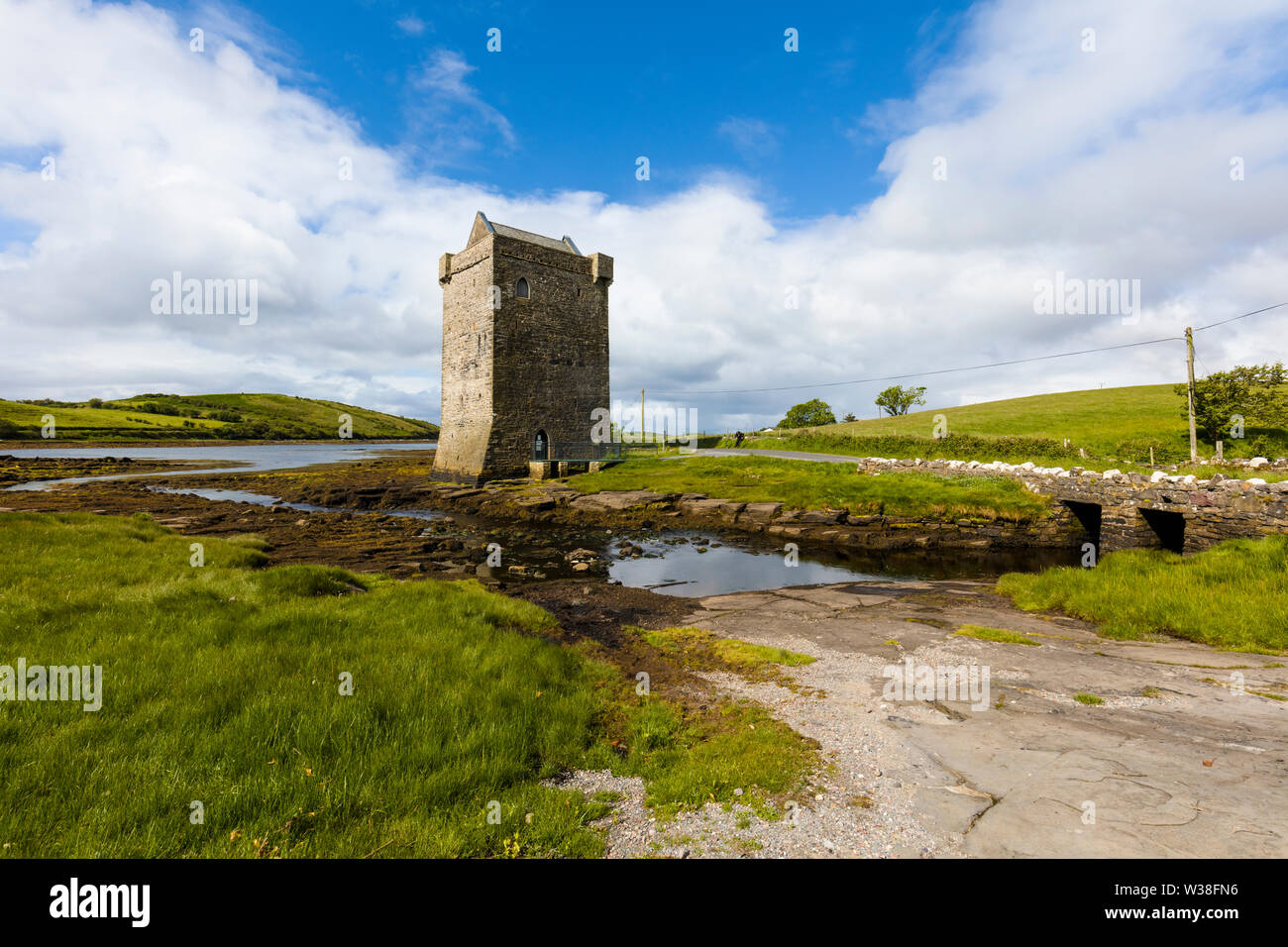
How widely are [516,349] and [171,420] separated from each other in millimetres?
158564

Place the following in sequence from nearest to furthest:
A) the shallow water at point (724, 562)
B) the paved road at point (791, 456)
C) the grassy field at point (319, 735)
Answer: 1. the grassy field at point (319, 735)
2. the shallow water at point (724, 562)
3. the paved road at point (791, 456)

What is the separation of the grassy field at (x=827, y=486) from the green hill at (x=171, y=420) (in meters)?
138

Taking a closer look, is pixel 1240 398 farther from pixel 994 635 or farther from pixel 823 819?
pixel 823 819

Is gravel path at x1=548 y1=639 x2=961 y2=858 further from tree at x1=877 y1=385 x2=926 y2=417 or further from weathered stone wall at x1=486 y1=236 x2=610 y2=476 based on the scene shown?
tree at x1=877 y1=385 x2=926 y2=417

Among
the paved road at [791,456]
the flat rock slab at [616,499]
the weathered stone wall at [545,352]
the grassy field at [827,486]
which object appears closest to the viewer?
the grassy field at [827,486]

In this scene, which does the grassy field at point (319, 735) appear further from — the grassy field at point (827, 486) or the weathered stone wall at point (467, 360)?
the weathered stone wall at point (467, 360)

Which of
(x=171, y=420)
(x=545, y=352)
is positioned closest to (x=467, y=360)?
(x=545, y=352)

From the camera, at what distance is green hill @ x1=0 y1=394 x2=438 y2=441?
372 ft

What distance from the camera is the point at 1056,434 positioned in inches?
1993

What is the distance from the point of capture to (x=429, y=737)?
490 centimetres

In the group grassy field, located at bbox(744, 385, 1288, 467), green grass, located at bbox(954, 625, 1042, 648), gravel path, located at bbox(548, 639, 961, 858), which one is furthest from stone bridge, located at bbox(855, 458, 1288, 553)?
gravel path, located at bbox(548, 639, 961, 858)

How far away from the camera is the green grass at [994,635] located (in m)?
8.48

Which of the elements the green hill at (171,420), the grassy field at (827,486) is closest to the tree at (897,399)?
the grassy field at (827,486)
